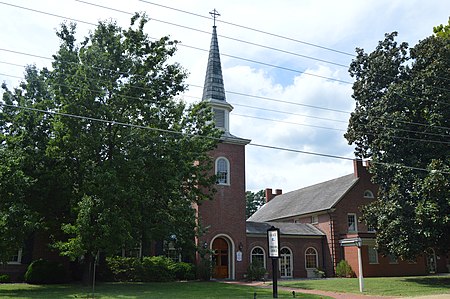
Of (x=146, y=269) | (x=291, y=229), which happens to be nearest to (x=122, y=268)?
(x=146, y=269)

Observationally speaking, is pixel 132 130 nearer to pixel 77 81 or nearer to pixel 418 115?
pixel 77 81

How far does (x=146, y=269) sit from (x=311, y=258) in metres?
14.4

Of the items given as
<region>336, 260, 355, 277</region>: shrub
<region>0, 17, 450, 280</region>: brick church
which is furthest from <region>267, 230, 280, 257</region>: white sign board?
<region>336, 260, 355, 277</region>: shrub

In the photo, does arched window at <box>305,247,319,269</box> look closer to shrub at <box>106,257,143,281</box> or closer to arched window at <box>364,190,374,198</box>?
arched window at <box>364,190,374,198</box>

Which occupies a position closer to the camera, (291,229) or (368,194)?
(291,229)

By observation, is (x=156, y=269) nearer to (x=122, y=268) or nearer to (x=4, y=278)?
(x=122, y=268)

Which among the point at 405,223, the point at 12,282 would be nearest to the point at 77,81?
the point at 12,282

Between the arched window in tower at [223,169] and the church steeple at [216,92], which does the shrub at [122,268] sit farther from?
the church steeple at [216,92]

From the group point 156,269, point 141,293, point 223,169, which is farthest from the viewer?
point 223,169

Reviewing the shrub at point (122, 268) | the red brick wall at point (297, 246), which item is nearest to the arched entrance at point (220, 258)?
the red brick wall at point (297, 246)

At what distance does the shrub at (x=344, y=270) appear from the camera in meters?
31.3

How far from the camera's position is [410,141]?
2533cm

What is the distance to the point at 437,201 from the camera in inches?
892

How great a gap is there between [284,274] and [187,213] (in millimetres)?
13073
